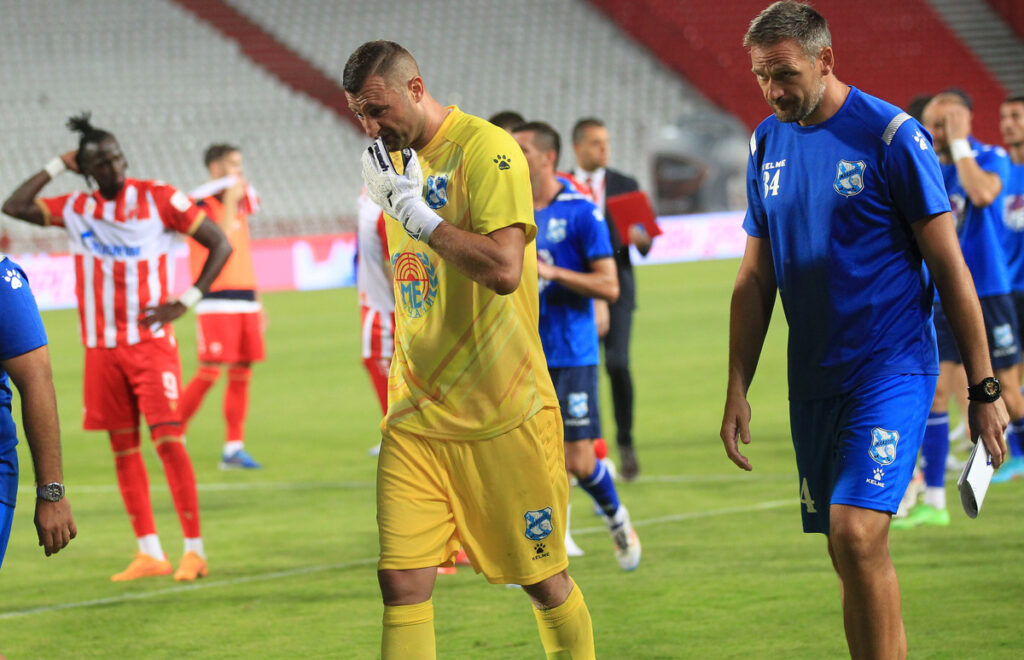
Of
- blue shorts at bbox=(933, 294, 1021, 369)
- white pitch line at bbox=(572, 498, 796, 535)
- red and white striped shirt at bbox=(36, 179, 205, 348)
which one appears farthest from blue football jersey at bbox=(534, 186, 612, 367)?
blue shorts at bbox=(933, 294, 1021, 369)

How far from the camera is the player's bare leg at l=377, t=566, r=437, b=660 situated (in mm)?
3938

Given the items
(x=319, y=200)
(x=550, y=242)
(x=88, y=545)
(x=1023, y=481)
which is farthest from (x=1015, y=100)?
(x=319, y=200)

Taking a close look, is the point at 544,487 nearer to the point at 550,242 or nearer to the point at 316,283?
the point at 550,242

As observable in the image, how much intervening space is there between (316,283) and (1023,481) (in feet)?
64.6

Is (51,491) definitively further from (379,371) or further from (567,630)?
(379,371)

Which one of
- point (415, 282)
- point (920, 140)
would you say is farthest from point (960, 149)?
point (415, 282)

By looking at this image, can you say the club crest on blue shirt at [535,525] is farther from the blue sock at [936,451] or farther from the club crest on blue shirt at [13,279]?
the blue sock at [936,451]

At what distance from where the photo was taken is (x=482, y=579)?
6676 mm

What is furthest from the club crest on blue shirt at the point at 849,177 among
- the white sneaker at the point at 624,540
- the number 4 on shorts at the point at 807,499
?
the white sneaker at the point at 624,540

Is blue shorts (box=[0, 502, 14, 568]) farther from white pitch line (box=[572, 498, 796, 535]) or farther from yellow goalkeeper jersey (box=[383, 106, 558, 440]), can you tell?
white pitch line (box=[572, 498, 796, 535])

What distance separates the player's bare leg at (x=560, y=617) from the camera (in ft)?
13.6

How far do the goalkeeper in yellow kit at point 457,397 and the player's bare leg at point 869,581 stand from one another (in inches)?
31.8

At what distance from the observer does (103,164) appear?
6.71 metres

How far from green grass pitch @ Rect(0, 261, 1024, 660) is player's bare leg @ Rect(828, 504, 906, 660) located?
4.38 feet
